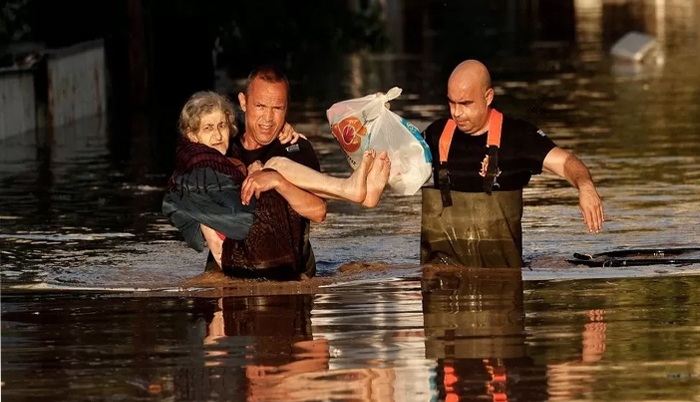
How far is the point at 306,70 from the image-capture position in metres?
36.4

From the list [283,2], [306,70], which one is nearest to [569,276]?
[283,2]

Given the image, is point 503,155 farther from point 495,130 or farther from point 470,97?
point 470,97

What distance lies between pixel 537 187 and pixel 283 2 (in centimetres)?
1623

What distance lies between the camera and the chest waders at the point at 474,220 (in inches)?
452

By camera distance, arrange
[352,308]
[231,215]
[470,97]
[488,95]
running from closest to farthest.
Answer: [352,308], [231,215], [470,97], [488,95]

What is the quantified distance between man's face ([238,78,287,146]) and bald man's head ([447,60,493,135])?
1.01 metres

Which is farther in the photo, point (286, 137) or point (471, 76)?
point (471, 76)

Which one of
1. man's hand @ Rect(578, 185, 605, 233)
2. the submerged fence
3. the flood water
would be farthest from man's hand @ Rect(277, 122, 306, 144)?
the submerged fence

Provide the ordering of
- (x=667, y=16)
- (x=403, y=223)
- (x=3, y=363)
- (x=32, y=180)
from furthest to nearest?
(x=667, y=16) → (x=32, y=180) → (x=403, y=223) → (x=3, y=363)

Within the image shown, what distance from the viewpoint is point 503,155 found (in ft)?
37.4

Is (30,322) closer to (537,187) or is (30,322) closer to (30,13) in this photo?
(537,187)

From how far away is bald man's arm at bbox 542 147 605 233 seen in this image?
35.4 feet

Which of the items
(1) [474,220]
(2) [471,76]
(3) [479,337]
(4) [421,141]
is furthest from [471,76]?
(3) [479,337]

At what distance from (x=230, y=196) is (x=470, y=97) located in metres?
1.45
